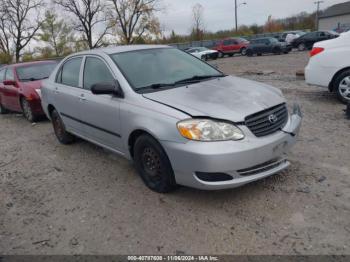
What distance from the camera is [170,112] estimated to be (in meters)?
3.04

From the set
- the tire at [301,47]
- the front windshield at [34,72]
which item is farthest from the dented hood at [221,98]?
the tire at [301,47]

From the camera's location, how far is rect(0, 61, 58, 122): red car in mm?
7332

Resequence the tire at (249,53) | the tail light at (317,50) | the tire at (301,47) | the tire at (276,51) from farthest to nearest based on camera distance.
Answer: the tire at (249,53) < the tire at (301,47) < the tire at (276,51) < the tail light at (317,50)

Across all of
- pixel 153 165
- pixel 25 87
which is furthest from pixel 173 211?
pixel 25 87

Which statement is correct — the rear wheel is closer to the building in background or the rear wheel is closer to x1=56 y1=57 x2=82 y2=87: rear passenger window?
x1=56 y1=57 x2=82 y2=87: rear passenger window

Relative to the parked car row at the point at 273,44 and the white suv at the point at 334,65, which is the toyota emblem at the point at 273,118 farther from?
the parked car row at the point at 273,44

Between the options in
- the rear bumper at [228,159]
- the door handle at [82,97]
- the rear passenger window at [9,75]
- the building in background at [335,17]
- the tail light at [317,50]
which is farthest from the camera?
the building in background at [335,17]

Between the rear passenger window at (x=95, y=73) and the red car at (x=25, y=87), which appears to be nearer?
the rear passenger window at (x=95, y=73)

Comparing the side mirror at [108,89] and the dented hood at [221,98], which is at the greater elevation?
the side mirror at [108,89]

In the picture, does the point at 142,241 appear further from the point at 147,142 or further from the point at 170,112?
the point at 170,112

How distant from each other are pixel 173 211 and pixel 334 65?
4860 mm

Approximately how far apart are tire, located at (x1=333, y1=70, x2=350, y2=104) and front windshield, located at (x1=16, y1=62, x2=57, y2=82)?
22.6ft

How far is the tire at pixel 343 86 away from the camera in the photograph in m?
6.00

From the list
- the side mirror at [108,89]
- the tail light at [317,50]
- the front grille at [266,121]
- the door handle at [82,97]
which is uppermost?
the tail light at [317,50]
